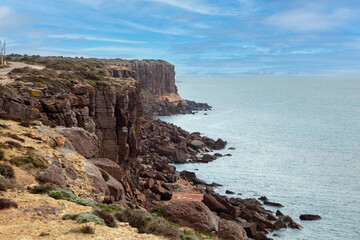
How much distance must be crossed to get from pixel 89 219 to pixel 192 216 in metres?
8.18

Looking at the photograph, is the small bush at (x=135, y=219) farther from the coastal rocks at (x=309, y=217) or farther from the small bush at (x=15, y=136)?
the coastal rocks at (x=309, y=217)

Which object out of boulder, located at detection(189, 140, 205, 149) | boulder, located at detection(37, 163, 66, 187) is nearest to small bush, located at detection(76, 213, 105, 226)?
boulder, located at detection(37, 163, 66, 187)

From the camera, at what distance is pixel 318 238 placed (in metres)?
30.9

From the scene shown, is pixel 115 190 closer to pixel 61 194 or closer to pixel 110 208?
pixel 110 208

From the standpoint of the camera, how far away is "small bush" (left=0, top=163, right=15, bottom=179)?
12305 millimetres

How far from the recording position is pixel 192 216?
17359 mm

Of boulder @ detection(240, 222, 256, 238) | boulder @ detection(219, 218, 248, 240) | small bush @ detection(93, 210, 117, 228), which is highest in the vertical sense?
small bush @ detection(93, 210, 117, 228)

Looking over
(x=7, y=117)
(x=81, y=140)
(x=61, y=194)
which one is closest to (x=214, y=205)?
(x=81, y=140)

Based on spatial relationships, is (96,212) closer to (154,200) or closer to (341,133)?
(154,200)

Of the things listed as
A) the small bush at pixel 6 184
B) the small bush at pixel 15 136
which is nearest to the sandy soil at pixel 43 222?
the small bush at pixel 6 184

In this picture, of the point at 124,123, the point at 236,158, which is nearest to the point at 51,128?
the point at 124,123

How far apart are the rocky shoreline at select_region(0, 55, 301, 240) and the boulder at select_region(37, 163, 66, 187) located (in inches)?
1.6

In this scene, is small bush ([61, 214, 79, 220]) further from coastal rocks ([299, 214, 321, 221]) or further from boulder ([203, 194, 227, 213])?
coastal rocks ([299, 214, 321, 221])

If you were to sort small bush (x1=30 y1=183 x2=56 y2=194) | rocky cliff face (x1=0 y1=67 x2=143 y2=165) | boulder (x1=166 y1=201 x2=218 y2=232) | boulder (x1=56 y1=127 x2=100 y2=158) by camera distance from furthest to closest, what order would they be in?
rocky cliff face (x1=0 y1=67 x2=143 y2=165), boulder (x1=56 y1=127 x2=100 y2=158), boulder (x1=166 y1=201 x2=218 y2=232), small bush (x1=30 y1=183 x2=56 y2=194)
